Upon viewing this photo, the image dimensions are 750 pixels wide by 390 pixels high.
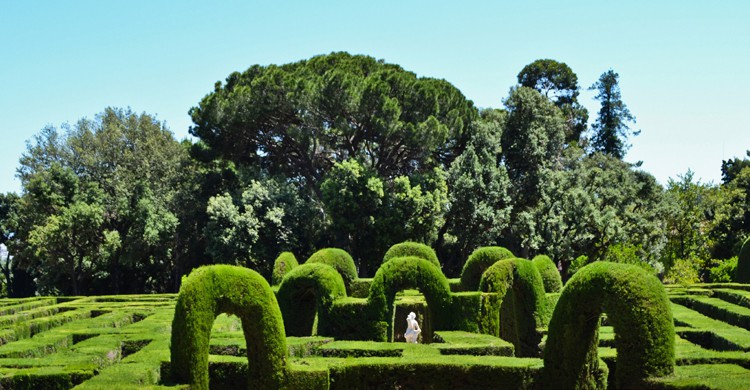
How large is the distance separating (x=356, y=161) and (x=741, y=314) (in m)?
23.7

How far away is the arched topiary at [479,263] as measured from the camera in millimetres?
24594

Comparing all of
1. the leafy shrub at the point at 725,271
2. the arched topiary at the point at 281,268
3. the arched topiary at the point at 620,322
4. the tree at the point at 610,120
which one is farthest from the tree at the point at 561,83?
the arched topiary at the point at 620,322

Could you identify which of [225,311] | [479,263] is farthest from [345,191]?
[225,311]

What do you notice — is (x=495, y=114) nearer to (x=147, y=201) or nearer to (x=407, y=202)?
(x=407, y=202)

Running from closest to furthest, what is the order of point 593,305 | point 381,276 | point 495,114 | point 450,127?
point 593,305 → point 381,276 → point 450,127 → point 495,114

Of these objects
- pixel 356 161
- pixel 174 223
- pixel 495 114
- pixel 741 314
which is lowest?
pixel 741 314

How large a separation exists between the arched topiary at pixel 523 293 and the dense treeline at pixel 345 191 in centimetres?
2038

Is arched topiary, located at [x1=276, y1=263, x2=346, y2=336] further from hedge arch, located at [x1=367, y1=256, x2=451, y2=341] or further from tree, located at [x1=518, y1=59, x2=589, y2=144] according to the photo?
tree, located at [x1=518, y1=59, x2=589, y2=144]

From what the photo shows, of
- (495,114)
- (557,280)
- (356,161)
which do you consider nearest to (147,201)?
(356,161)

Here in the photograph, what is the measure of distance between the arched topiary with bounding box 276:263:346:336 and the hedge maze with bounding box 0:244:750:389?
0.04m

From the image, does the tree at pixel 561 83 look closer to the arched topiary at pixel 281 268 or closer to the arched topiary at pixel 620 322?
the arched topiary at pixel 281 268

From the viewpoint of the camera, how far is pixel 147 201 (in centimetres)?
4634

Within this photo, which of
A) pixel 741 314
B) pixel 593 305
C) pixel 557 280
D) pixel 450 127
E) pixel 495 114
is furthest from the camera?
pixel 495 114

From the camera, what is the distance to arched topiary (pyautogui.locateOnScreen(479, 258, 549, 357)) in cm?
2069
